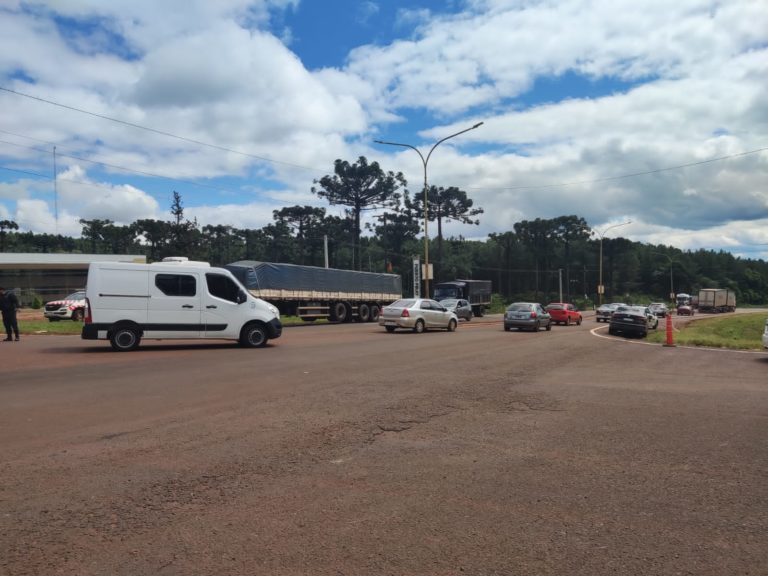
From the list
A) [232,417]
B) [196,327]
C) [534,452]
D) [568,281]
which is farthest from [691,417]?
[568,281]

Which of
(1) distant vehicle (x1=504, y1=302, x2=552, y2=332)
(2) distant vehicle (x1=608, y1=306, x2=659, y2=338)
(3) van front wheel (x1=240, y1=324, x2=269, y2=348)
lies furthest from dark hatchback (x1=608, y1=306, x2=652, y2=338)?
(3) van front wheel (x1=240, y1=324, x2=269, y2=348)

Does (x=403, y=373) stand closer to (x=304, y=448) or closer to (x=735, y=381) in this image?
(x=304, y=448)

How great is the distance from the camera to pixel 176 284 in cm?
1538

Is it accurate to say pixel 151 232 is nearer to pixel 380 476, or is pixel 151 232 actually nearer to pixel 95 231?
pixel 95 231

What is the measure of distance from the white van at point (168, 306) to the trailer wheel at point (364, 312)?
1808cm

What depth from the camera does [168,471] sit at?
5039mm

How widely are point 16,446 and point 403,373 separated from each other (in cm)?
658

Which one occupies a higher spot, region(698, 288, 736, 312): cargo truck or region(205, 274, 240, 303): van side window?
region(205, 274, 240, 303): van side window

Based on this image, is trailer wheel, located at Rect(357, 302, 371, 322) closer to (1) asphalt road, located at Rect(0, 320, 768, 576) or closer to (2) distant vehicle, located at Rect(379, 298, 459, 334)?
(2) distant vehicle, located at Rect(379, 298, 459, 334)

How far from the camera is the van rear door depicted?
15.2 m

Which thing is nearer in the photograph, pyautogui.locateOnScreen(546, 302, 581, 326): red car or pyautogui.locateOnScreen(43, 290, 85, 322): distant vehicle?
pyautogui.locateOnScreen(43, 290, 85, 322): distant vehicle

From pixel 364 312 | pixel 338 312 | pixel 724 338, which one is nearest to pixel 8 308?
pixel 338 312

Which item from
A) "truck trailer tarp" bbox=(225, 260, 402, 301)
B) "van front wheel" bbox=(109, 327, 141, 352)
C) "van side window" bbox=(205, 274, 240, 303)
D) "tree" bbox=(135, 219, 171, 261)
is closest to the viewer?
"van front wheel" bbox=(109, 327, 141, 352)

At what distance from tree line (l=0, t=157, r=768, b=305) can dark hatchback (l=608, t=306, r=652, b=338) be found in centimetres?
4938
